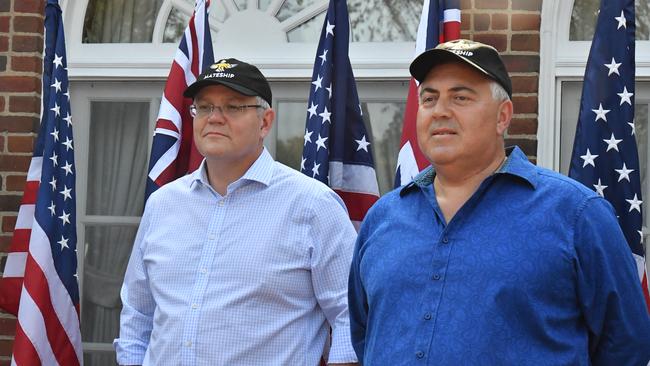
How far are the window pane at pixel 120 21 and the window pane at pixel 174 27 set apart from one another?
8 cm

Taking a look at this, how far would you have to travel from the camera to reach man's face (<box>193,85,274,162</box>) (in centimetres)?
321

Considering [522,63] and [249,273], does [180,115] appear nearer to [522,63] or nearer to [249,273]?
[249,273]

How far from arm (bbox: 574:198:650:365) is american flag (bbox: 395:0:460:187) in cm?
182

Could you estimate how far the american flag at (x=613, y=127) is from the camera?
12.8ft

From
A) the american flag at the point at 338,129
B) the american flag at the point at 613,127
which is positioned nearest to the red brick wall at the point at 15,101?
the american flag at the point at 338,129

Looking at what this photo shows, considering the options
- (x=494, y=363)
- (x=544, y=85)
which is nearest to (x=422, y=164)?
(x=544, y=85)

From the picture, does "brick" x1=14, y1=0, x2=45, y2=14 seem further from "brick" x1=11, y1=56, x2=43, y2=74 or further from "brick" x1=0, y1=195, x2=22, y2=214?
"brick" x1=0, y1=195, x2=22, y2=214

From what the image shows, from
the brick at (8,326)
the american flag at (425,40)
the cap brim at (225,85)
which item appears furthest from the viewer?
the brick at (8,326)

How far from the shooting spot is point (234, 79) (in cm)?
324

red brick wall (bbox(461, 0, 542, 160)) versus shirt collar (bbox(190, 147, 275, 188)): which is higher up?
red brick wall (bbox(461, 0, 542, 160))

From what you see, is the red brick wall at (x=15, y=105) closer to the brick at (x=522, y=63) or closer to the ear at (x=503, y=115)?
the brick at (x=522, y=63)

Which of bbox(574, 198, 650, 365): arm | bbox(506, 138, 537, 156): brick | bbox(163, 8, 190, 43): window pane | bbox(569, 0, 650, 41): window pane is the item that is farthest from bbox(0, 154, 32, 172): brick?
bbox(574, 198, 650, 365): arm

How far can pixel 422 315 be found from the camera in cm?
232

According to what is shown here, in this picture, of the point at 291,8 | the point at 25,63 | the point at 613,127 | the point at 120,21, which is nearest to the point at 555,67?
the point at 613,127
